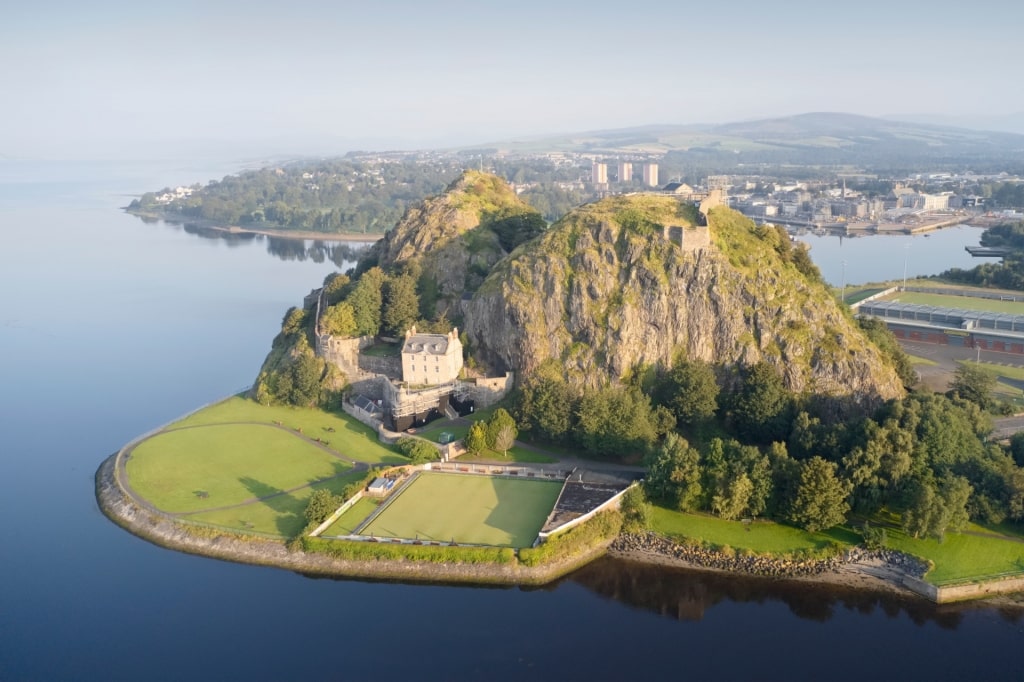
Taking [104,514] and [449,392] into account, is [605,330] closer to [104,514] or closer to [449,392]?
[449,392]

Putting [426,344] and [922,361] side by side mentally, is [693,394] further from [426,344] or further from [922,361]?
[922,361]

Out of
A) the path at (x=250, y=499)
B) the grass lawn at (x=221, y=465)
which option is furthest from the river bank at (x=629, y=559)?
the grass lawn at (x=221, y=465)

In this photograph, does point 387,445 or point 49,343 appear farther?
point 49,343

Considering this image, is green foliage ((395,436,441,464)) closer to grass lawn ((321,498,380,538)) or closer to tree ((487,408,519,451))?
tree ((487,408,519,451))

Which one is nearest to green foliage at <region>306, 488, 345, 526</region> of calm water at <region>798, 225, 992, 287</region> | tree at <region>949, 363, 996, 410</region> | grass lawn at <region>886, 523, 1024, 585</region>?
grass lawn at <region>886, 523, 1024, 585</region>

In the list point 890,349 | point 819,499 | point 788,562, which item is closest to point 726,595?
point 788,562

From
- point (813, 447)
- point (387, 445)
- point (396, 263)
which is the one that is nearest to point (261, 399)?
point (387, 445)
